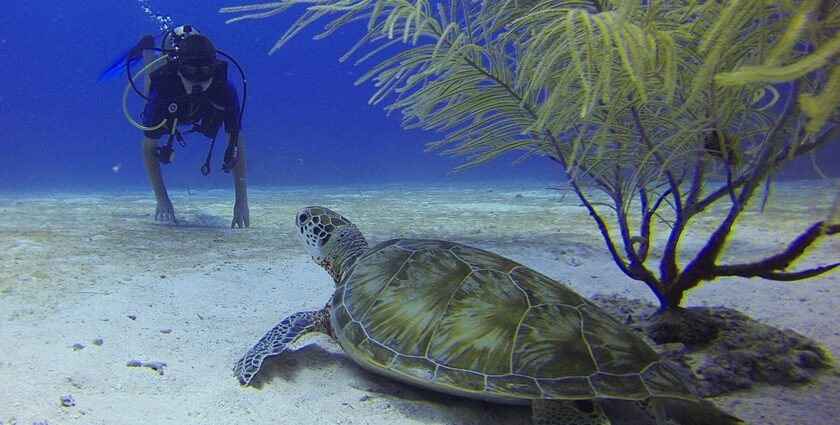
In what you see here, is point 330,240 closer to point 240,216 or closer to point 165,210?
point 240,216

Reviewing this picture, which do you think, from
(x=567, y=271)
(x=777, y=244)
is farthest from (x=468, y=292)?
(x=777, y=244)

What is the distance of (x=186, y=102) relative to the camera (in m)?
→ 5.59

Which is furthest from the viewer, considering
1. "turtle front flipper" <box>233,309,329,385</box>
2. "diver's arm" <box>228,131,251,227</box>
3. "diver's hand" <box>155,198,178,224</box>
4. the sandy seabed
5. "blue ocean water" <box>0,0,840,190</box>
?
"blue ocean water" <box>0,0,840,190</box>

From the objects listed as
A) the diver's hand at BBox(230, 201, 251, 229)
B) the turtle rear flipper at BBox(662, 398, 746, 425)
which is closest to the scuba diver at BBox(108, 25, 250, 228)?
the diver's hand at BBox(230, 201, 251, 229)

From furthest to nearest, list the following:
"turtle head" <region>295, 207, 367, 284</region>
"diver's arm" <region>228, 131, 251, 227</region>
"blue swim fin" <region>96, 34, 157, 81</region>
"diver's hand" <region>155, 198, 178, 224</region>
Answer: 1. "blue swim fin" <region>96, 34, 157, 81</region>
2. "diver's hand" <region>155, 198, 178, 224</region>
3. "diver's arm" <region>228, 131, 251, 227</region>
4. "turtle head" <region>295, 207, 367, 284</region>

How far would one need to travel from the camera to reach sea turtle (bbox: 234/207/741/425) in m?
1.71

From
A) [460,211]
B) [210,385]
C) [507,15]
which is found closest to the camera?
[210,385]

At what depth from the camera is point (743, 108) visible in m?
2.19

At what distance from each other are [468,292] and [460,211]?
598cm

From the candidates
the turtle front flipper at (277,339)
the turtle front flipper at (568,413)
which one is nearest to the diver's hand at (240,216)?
the turtle front flipper at (277,339)

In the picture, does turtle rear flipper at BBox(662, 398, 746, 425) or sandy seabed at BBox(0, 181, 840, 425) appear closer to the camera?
turtle rear flipper at BBox(662, 398, 746, 425)

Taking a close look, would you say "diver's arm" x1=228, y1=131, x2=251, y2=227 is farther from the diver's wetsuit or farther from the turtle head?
the turtle head

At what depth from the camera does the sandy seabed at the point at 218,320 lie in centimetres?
178

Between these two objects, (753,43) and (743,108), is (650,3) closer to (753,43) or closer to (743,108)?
(753,43)
